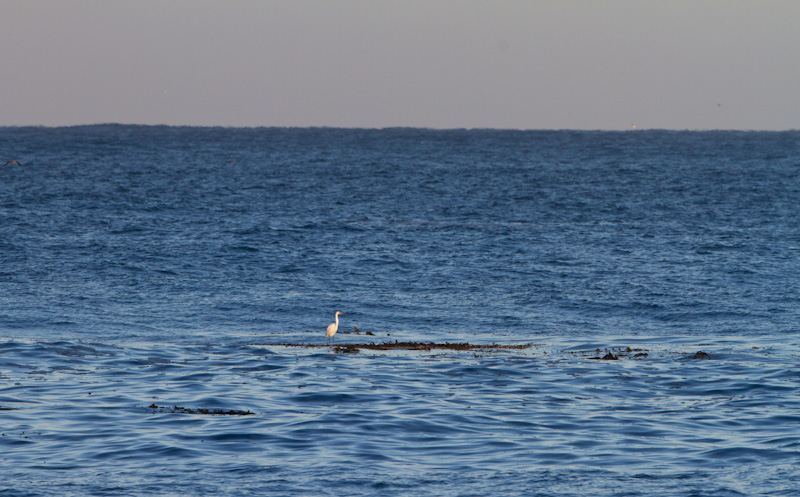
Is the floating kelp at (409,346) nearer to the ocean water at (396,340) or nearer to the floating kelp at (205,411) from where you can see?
the ocean water at (396,340)

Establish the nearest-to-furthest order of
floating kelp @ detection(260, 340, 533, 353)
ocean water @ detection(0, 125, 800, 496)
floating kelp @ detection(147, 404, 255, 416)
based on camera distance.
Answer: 1. ocean water @ detection(0, 125, 800, 496)
2. floating kelp @ detection(147, 404, 255, 416)
3. floating kelp @ detection(260, 340, 533, 353)

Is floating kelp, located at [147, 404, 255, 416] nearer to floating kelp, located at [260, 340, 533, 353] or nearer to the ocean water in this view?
the ocean water

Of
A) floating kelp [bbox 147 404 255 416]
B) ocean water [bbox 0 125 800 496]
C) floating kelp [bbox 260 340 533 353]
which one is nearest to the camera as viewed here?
ocean water [bbox 0 125 800 496]

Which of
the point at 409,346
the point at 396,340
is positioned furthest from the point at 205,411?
the point at 396,340

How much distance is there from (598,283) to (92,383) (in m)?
22.6

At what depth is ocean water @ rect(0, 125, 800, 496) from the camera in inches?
528

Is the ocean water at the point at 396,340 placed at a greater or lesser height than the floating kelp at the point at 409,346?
greater

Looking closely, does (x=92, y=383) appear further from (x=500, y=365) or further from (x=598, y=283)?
(x=598, y=283)

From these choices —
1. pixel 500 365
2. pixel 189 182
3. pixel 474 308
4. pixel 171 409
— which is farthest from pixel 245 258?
pixel 189 182

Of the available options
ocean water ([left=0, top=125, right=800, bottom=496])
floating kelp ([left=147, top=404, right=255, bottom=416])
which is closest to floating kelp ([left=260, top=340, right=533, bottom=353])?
ocean water ([left=0, top=125, right=800, bottom=496])

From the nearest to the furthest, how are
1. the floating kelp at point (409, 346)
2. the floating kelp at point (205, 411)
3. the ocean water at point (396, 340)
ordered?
1. the ocean water at point (396, 340)
2. the floating kelp at point (205, 411)
3. the floating kelp at point (409, 346)

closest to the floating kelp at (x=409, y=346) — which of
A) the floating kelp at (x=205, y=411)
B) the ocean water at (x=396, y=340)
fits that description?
the ocean water at (x=396, y=340)

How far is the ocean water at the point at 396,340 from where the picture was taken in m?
13.4

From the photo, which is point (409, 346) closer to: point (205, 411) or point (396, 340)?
point (396, 340)
